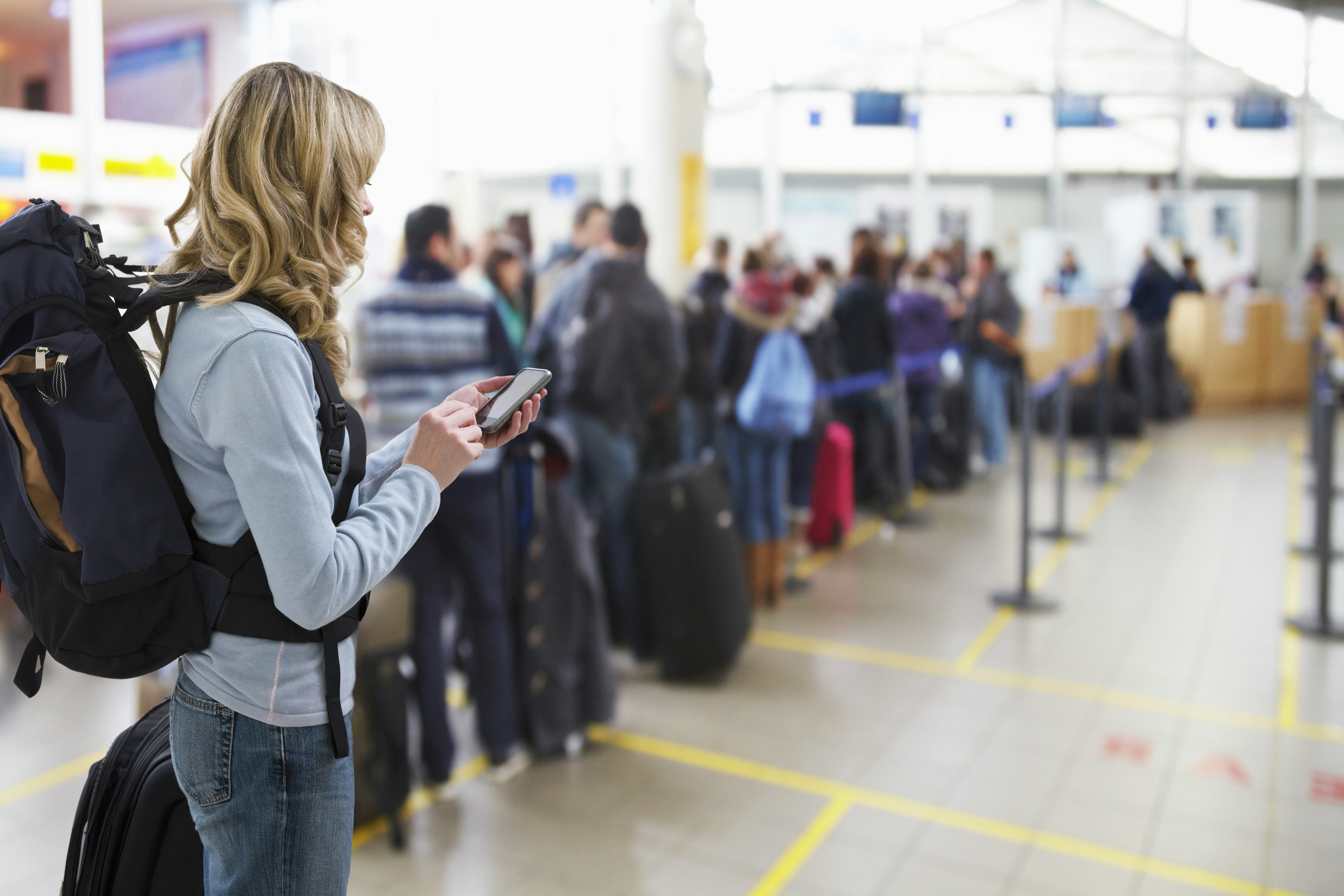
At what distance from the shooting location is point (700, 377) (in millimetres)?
5801

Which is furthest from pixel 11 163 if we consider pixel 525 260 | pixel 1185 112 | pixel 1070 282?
pixel 1185 112

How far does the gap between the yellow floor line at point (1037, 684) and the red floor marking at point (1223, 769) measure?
1.08 feet

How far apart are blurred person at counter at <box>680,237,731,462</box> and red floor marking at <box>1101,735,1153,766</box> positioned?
2.50m

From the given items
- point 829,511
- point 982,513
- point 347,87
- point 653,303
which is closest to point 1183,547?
point 982,513

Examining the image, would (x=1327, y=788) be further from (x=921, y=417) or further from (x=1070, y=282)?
(x=1070, y=282)

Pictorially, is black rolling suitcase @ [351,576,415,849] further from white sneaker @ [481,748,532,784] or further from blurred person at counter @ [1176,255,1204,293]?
blurred person at counter @ [1176,255,1204,293]

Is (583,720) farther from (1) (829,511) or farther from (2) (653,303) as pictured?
(1) (829,511)

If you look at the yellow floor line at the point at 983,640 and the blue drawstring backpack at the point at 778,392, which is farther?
the blue drawstring backpack at the point at 778,392

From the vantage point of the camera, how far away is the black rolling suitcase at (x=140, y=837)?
4.89ft

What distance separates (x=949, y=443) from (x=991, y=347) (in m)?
0.98

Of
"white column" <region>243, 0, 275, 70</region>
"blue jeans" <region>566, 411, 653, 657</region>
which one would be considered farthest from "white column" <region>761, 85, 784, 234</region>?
"white column" <region>243, 0, 275, 70</region>

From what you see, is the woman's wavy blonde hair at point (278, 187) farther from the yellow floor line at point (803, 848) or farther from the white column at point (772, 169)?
the white column at point (772, 169)

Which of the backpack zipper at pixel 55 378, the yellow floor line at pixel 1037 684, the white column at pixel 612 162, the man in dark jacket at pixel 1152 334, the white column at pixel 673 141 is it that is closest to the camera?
the backpack zipper at pixel 55 378

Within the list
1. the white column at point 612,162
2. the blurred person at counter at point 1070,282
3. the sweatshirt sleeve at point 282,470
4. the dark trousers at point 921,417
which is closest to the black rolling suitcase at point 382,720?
the sweatshirt sleeve at point 282,470
